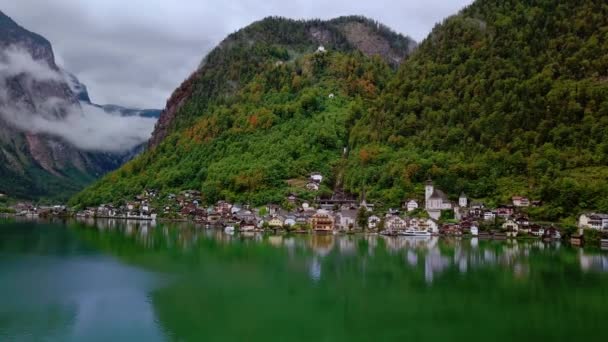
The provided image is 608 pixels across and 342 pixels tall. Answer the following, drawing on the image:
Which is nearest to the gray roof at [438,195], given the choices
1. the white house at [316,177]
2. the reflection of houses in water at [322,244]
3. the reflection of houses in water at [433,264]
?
the reflection of houses in water at [322,244]

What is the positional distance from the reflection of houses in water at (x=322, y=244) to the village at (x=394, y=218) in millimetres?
5575

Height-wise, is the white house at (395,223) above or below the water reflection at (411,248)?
above

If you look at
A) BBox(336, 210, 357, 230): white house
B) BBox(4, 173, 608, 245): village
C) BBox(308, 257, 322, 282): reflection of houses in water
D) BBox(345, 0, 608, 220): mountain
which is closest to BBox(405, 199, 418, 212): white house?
BBox(4, 173, 608, 245): village

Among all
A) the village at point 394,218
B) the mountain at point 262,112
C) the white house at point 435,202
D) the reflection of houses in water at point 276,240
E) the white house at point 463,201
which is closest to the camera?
the reflection of houses in water at point 276,240

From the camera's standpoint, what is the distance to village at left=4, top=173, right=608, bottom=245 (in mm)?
51844

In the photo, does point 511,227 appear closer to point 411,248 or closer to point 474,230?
point 474,230

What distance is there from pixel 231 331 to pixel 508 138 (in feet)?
169

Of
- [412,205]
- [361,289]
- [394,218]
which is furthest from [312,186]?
[361,289]

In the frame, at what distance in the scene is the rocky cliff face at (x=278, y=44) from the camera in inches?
4634

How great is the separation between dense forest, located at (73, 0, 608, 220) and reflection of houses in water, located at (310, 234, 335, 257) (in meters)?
11.6

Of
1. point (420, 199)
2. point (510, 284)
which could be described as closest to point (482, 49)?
point (420, 199)

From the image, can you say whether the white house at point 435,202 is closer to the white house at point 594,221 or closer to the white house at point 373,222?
the white house at point 373,222

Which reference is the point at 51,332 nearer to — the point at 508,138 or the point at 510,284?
the point at 510,284

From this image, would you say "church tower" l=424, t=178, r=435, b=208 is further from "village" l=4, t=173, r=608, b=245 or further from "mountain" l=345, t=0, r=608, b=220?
"mountain" l=345, t=0, r=608, b=220
